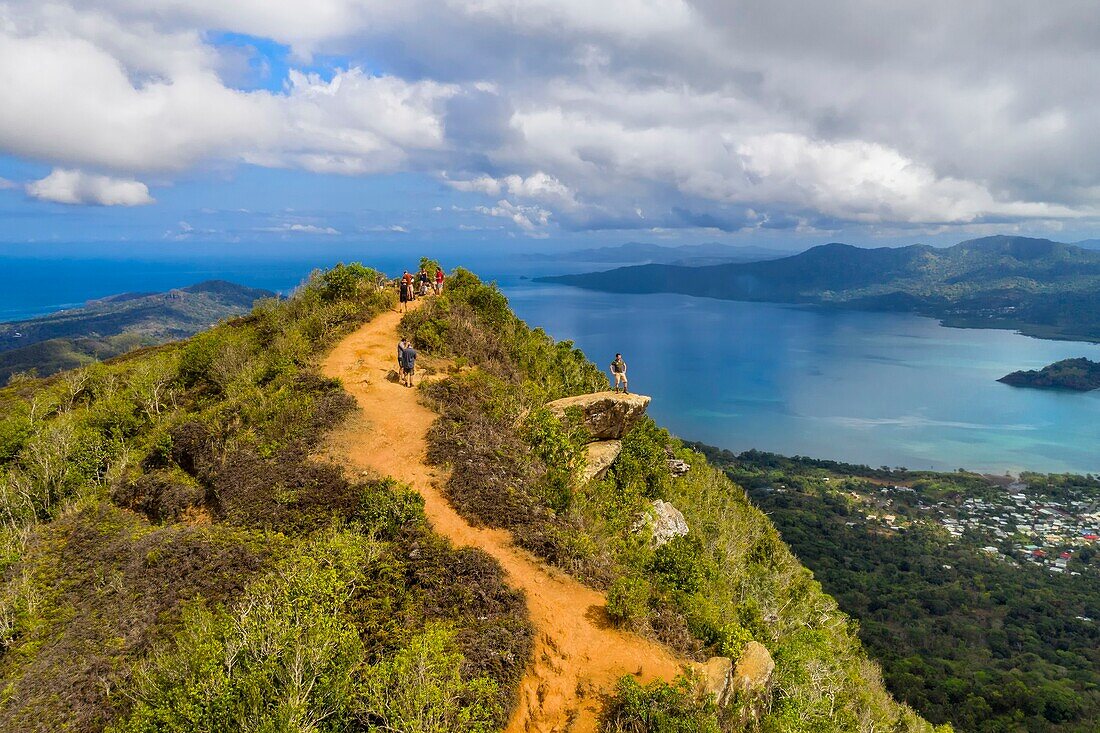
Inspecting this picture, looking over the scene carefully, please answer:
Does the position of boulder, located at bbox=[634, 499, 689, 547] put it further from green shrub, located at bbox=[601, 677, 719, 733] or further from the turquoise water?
the turquoise water

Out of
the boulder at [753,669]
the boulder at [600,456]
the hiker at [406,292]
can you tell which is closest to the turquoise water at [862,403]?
the hiker at [406,292]

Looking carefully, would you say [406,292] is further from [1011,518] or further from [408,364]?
[1011,518]

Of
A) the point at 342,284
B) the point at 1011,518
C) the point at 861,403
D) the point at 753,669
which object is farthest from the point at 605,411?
the point at 861,403

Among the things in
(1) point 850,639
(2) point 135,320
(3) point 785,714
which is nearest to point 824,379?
(1) point 850,639

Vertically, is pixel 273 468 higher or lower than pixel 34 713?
higher

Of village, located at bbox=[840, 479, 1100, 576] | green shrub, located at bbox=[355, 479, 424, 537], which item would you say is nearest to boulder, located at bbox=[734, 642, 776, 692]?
green shrub, located at bbox=[355, 479, 424, 537]

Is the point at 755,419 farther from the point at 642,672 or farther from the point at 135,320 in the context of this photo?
the point at 135,320
